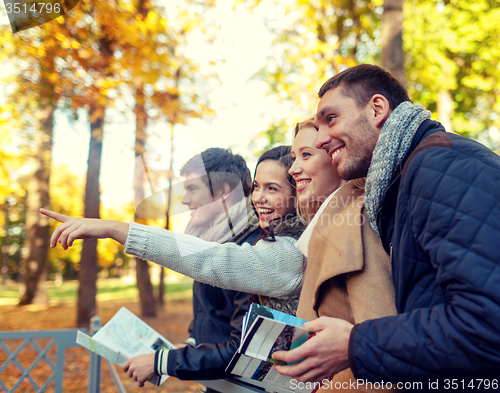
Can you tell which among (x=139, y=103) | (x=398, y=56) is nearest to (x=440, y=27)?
(x=398, y=56)

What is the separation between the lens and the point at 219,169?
2400 millimetres

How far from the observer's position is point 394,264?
1204 mm

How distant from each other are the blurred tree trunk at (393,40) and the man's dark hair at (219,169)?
2.60 meters

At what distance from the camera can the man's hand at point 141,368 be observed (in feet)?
6.74

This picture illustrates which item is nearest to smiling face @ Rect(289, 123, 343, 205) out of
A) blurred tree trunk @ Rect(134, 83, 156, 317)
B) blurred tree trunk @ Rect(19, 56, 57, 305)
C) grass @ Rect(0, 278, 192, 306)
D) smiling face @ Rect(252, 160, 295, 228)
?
smiling face @ Rect(252, 160, 295, 228)

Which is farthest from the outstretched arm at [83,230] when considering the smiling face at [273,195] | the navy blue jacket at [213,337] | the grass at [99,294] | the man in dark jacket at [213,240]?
the grass at [99,294]

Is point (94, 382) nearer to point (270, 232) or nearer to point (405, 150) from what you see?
point (270, 232)

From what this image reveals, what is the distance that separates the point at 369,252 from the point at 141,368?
1.49 metres

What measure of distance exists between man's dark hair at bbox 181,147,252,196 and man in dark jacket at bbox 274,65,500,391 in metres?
1.19

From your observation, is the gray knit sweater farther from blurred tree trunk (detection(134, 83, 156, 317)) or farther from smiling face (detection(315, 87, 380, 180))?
smiling face (detection(315, 87, 380, 180))

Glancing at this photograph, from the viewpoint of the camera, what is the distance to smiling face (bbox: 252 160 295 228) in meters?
2.18

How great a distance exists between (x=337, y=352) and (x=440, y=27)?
40.3ft

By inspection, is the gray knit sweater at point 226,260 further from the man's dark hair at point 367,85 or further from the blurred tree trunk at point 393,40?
the blurred tree trunk at point 393,40

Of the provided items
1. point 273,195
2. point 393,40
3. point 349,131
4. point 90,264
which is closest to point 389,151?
point 349,131
